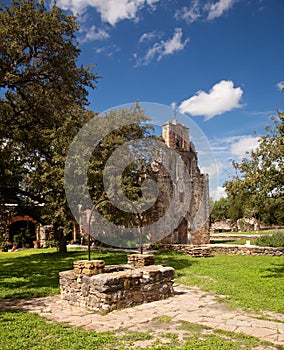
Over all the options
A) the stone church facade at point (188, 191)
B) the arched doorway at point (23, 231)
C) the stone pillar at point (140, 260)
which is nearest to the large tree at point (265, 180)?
the stone pillar at point (140, 260)

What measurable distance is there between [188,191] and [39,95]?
55.8ft

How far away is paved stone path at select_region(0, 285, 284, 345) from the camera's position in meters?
5.89

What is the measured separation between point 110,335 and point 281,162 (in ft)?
29.0

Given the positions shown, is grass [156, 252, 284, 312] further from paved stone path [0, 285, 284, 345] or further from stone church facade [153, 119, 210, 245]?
stone church facade [153, 119, 210, 245]

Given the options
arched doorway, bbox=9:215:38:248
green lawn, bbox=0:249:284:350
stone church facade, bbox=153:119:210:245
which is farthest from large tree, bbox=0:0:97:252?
stone church facade, bbox=153:119:210:245

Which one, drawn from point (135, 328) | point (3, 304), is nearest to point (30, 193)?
point (3, 304)

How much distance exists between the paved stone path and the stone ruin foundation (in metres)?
0.21

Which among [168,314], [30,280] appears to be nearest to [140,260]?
[168,314]

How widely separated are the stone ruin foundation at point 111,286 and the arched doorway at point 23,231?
59.2 feet

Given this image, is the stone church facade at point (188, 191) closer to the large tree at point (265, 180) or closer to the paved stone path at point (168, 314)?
the large tree at point (265, 180)

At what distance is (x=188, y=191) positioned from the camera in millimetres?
28062

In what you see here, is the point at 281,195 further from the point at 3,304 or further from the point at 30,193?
the point at 30,193

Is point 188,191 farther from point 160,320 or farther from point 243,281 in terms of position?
point 160,320

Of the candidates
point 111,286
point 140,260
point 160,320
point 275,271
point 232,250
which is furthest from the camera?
point 232,250
